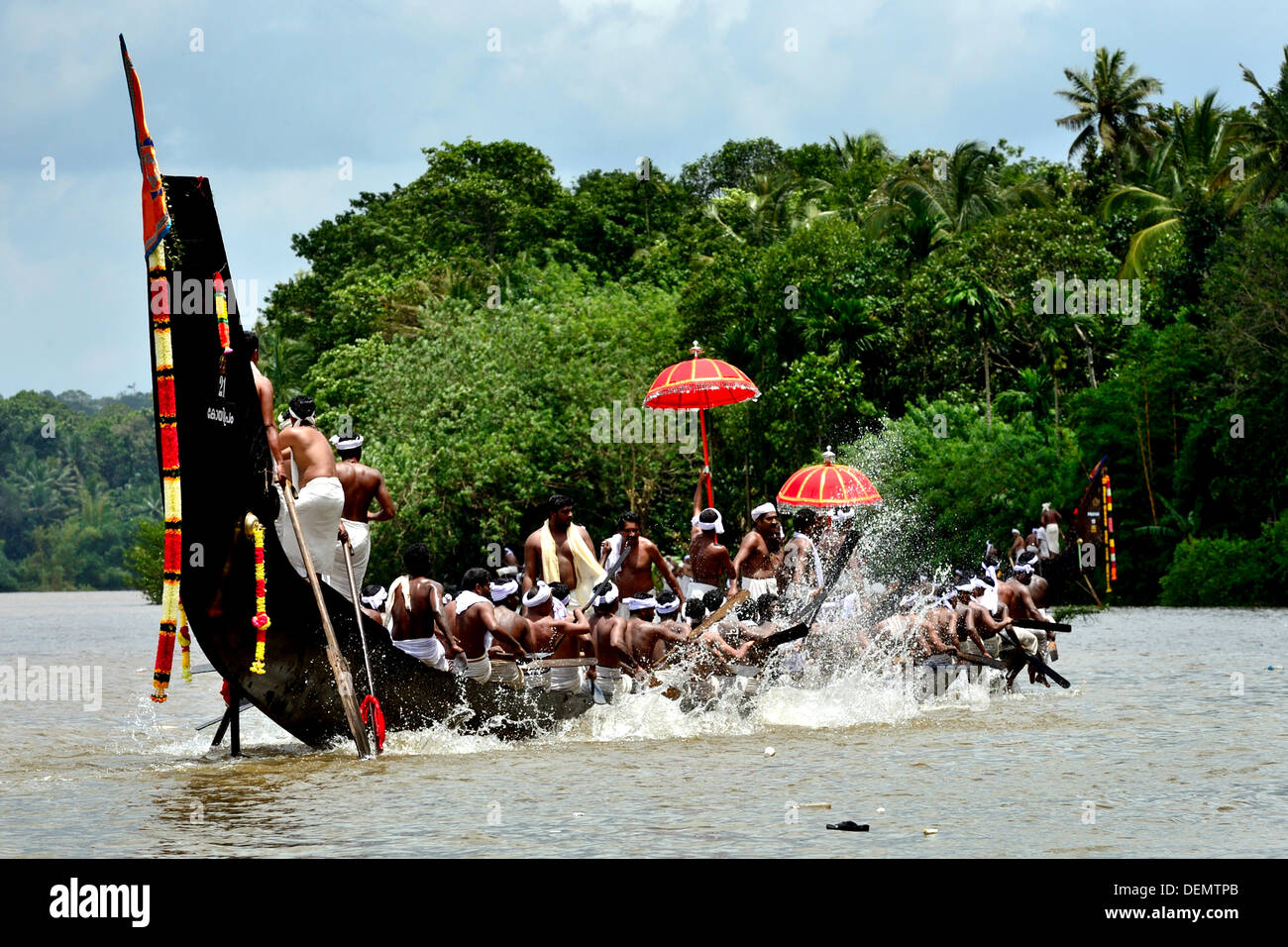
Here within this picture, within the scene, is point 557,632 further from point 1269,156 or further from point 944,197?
point 944,197

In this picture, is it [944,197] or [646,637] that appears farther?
[944,197]

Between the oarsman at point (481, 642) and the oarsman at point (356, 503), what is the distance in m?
1.04

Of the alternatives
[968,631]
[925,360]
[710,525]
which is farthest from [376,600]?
[925,360]

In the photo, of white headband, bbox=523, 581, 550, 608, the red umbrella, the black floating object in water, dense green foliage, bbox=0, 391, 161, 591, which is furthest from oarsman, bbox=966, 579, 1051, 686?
dense green foliage, bbox=0, 391, 161, 591

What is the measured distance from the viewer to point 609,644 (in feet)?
41.5

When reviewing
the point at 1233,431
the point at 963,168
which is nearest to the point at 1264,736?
the point at 1233,431

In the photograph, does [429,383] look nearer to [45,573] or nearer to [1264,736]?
[1264,736]

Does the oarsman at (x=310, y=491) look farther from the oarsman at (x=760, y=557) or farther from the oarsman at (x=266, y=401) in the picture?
the oarsman at (x=760, y=557)

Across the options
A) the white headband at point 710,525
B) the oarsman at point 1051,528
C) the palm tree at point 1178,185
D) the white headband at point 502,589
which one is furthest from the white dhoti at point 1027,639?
the palm tree at point 1178,185

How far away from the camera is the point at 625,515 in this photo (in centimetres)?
1380

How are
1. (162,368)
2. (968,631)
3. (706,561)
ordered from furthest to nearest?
(706,561)
(968,631)
(162,368)

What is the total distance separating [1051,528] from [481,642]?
2066cm

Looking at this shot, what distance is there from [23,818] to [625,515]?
6.29 m

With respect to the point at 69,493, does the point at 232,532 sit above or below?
below
